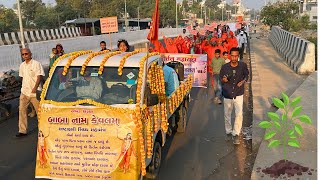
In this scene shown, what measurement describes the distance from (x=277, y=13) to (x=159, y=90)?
4048 cm

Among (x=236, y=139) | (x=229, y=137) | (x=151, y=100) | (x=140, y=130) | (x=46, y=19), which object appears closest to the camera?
(x=140, y=130)

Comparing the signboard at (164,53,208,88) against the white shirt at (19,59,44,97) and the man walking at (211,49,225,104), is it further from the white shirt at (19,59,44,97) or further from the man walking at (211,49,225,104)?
the white shirt at (19,59,44,97)

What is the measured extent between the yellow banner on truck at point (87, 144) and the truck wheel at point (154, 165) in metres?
0.79

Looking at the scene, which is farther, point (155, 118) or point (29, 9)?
point (29, 9)

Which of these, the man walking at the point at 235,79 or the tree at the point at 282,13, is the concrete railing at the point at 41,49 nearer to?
the man walking at the point at 235,79

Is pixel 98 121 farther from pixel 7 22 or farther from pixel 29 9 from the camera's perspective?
pixel 29 9

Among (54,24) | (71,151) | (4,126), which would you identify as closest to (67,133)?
(71,151)

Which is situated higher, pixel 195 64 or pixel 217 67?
pixel 217 67

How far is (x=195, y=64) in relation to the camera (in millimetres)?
13250

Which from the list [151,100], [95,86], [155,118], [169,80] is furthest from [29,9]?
[151,100]

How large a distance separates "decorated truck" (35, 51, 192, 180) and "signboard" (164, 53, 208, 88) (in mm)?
7654

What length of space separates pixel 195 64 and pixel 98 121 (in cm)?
872

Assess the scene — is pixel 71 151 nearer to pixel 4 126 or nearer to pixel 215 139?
pixel 215 139

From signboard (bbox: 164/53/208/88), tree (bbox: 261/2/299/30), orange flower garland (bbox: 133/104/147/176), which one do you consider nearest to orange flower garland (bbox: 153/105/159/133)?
orange flower garland (bbox: 133/104/147/176)
